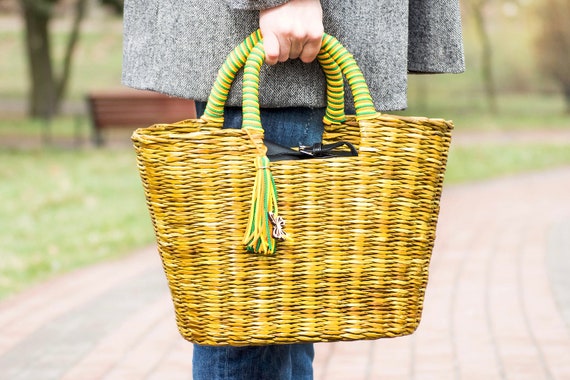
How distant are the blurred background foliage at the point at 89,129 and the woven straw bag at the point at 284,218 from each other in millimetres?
3850

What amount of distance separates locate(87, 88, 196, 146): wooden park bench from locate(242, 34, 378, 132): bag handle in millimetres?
13019

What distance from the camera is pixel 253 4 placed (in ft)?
5.84

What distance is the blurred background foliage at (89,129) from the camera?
23.6ft

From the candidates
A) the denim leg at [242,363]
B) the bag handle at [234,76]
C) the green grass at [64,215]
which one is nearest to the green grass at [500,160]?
the green grass at [64,215]

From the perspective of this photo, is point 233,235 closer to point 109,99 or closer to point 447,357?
point 447,357

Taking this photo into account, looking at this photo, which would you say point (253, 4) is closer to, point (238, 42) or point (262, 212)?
point (238, 42)

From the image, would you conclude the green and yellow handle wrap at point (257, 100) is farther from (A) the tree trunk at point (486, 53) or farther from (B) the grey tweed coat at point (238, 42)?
(A) the tree trunk at point (486, 53)

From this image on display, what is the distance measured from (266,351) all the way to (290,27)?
2.32 feet

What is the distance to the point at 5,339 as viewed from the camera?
431 cm

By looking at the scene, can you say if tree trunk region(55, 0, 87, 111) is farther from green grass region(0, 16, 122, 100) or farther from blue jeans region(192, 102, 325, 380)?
blue jeans region(192, 102, 325, 380)

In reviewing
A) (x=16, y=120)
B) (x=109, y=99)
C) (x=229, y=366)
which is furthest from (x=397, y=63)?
(x=16, y=120)

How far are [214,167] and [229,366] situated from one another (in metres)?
0.49

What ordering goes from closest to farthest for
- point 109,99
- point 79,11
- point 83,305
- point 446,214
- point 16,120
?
point 83,305 → point 446,214 → point 109,99 → point 16,120 → point 79,11

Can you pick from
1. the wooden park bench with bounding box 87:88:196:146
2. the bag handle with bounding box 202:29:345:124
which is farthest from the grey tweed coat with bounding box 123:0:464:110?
the wooden park bench with bounding box 87:88:196:146
